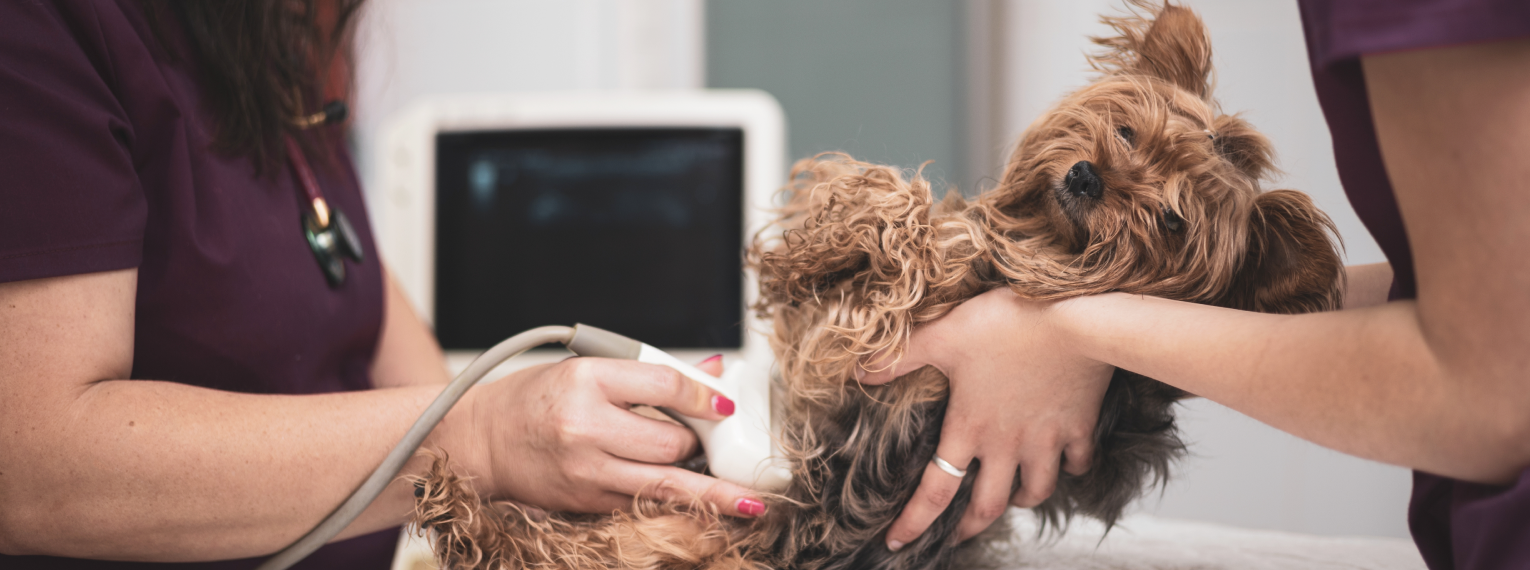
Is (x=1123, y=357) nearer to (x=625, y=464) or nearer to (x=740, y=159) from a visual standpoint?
(x=625, y=464)

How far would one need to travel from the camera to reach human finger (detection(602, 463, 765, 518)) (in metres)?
0.69

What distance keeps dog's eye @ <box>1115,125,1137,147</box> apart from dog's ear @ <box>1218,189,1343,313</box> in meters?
0.12

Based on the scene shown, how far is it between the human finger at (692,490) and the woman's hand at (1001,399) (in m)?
0.16

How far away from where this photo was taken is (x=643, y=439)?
0.67 meters

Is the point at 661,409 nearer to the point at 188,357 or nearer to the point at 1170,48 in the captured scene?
the point at 188,357

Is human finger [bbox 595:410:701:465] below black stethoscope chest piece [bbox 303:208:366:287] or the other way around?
below

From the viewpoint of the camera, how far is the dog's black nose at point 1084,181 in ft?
2.34

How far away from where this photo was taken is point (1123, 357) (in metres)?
0.54

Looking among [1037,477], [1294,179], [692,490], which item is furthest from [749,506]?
[1294,179]

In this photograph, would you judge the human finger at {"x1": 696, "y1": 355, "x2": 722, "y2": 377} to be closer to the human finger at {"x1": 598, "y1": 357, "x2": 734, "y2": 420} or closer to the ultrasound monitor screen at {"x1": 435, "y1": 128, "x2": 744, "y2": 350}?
the human finger at {"x1": 598, "y1": 357, "x2": 734, "y2": 420}

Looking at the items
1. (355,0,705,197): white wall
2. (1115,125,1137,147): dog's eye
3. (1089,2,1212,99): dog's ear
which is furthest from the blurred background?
(1115,125,1137,147): dog's eye

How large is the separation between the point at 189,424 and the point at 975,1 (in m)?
1.70

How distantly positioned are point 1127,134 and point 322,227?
848 mm

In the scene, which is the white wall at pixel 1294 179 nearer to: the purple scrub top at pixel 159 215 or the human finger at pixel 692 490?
the human finger at pixel 692 490
